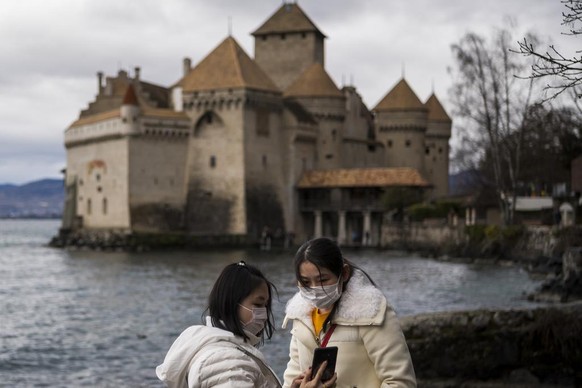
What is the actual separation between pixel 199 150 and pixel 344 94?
502 inches

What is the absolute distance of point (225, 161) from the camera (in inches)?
2132

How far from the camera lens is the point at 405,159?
66.8 meters

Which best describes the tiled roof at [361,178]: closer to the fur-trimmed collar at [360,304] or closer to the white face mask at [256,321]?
the fur-trimmed collar at [360,304]

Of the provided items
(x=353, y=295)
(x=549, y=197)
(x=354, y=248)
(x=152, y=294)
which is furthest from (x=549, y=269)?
(x=353, y=295)

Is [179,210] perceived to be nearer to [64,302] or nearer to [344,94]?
[344,94]

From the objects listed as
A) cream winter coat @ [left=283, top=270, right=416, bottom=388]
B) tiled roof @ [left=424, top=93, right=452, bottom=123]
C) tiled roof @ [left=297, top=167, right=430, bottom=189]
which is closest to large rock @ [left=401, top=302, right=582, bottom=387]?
cream winter coat @ [left=283, top=270, right=416, bottom=388]

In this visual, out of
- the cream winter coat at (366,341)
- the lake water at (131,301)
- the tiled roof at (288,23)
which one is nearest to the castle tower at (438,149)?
the tiled roof at (288,23)

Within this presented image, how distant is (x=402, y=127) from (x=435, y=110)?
6752 mm

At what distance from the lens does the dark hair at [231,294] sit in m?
3.84

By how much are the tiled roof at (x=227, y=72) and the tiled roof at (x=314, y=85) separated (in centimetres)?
466

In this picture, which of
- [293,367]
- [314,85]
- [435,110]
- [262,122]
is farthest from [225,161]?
[293,367]

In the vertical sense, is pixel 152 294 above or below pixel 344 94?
below

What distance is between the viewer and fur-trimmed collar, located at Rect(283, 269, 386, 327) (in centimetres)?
428

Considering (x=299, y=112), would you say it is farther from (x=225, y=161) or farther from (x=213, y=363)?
(x=213, y=363)
